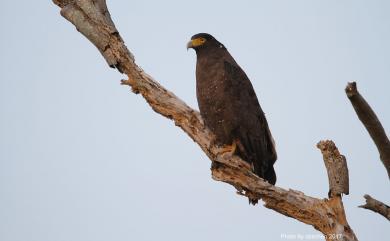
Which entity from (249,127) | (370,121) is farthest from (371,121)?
(249,127)

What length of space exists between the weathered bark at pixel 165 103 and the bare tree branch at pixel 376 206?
2.98 ft

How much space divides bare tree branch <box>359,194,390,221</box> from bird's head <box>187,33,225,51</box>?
4.02 metres

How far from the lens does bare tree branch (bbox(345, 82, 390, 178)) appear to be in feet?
12.8

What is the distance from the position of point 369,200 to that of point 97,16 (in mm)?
4269

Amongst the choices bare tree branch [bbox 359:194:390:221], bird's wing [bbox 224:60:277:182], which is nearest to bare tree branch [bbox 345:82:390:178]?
bare tree branch [bbox 359:194:390:221]

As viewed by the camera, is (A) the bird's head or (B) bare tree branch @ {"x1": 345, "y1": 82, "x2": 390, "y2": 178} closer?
(B) bare tree branch @ {"x1": 345, "y1": 82, "x2": 390, "y2": 178}

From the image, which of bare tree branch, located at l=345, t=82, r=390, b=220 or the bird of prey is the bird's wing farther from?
bare tree branch, located at l=345, t=82, r=390, b=220

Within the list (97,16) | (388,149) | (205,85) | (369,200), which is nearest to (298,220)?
(369,200)

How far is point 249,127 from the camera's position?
287 inches

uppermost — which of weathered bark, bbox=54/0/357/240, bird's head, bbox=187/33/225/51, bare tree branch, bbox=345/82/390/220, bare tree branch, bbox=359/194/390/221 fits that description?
bird's head, bbox=187/33/225/51

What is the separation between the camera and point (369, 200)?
478 cm

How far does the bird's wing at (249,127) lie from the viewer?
726 centimetres

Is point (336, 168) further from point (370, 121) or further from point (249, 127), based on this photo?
point (249, 127)

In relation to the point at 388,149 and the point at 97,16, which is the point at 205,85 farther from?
the point at 388,149
